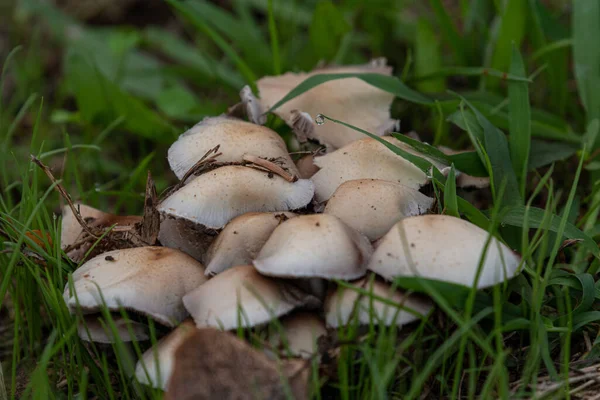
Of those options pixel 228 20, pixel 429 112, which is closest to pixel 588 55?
pixel 429 112

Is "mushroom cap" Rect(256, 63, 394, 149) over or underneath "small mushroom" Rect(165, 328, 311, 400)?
over

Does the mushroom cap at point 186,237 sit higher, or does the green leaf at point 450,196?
the green leaf at point 450,196

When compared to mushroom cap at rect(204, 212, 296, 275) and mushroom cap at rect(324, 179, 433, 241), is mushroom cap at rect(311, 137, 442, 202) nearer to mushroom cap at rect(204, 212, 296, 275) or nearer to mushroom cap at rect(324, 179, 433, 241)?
mushroom cap at rect(324, 179, 433, 241)

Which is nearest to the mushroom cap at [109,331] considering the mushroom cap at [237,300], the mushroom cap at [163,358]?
the mushroom cap at [163,358]

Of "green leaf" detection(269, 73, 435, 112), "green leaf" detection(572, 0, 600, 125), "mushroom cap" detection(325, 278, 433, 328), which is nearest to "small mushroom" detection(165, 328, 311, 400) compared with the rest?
"mushroom cap" detection(325, 278, 433, 328)

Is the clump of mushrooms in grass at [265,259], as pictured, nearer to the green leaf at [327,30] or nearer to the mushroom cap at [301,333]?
the mushroom cap at [301,333]

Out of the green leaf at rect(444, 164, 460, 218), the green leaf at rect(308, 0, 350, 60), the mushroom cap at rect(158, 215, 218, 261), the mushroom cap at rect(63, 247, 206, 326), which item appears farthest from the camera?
the green leaf at rect(308, 0, 350, 60)

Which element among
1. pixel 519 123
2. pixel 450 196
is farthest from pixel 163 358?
pixel 519 123
